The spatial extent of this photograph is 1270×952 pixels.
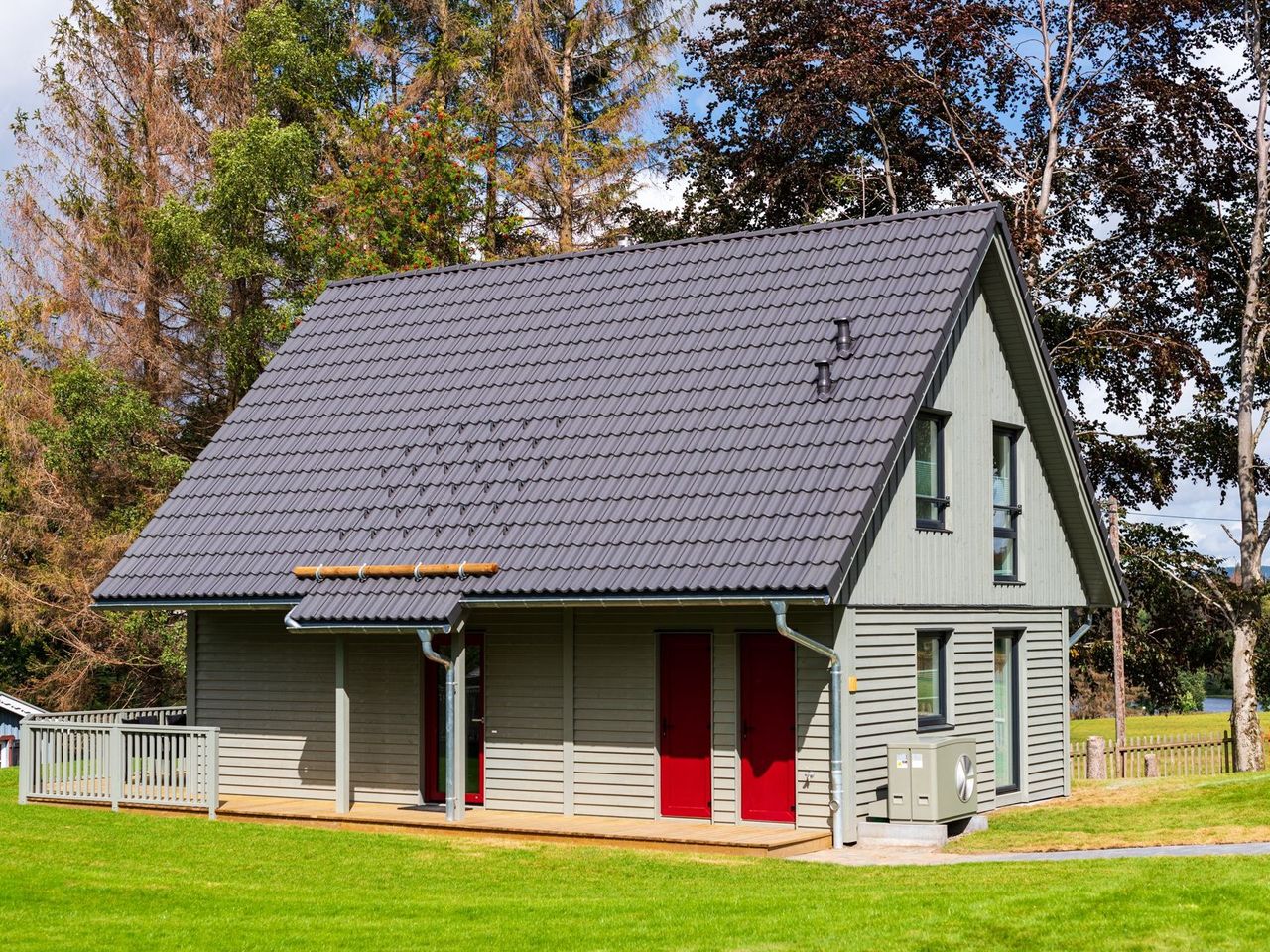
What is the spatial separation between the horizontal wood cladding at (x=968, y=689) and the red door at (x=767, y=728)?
802 mm

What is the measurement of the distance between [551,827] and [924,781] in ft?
13.7

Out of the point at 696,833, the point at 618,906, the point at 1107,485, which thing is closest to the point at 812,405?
the point at 696,833

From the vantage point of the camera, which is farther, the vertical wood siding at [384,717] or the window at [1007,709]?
the window at [1007,709]

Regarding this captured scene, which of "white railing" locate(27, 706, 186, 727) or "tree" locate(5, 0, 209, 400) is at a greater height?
"tree" locate(5, 0, 209, 400)

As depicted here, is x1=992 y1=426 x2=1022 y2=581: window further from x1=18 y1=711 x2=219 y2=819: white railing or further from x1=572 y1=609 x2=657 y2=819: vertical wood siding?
x1=18 y1=711 x2=219 y2=819: white railing

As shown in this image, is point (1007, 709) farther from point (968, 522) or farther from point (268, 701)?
point (268, 701)

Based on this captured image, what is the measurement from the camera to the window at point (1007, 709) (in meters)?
22.6

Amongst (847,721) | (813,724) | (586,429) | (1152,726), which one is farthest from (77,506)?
(1152,726)

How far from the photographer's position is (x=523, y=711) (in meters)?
20.6

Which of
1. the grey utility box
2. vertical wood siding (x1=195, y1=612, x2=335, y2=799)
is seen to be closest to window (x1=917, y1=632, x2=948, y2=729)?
the grey utility box

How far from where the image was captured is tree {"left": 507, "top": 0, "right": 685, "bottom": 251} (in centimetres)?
4544

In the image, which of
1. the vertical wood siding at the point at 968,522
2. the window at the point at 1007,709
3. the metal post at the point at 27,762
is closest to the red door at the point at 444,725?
the vertical wood siding at the point at 968,522

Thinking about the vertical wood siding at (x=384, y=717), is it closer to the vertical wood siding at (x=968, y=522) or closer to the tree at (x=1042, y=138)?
A: the vertical wood siding at (x=968, y=522)

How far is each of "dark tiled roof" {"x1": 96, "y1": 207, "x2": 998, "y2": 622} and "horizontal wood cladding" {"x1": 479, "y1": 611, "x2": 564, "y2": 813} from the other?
3.79ft
